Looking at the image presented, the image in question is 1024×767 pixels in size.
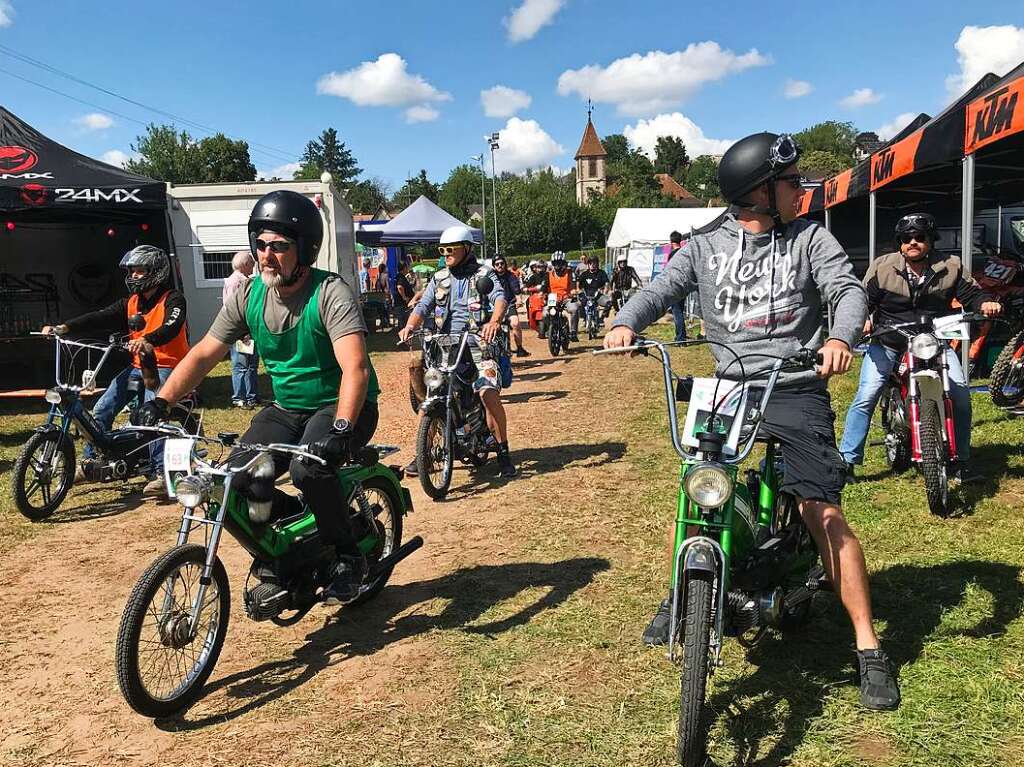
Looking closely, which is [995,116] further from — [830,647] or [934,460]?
[830,647]

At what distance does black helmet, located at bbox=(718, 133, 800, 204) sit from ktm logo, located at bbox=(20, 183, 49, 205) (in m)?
10.3

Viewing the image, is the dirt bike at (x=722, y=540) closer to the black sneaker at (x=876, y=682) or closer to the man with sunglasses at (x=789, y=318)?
the man with sunglasses at (x=789, y=318)

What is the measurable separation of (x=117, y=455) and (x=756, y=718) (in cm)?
Result: 545

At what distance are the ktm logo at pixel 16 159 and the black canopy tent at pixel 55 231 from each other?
0.04ft

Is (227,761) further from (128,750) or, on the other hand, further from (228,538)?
(228,538)

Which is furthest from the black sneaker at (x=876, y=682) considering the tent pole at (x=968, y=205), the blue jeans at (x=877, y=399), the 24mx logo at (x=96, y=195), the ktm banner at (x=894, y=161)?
the 24mx logo at (x=96, y=195)

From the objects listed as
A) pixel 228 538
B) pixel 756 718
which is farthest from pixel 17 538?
pixel 756 718

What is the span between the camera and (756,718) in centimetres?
298

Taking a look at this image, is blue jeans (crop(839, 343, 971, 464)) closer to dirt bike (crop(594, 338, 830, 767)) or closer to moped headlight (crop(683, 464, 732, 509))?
dirt bike (crop(594, 338, 830, 767))

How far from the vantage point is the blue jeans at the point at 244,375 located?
10557 mm

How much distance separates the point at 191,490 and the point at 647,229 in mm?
28343

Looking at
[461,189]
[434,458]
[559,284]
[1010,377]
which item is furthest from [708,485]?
[461,189]

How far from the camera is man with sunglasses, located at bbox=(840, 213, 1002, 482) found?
5.35 meters

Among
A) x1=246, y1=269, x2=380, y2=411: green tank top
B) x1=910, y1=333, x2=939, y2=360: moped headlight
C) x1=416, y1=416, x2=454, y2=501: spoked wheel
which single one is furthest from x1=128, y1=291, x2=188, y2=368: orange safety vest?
x1=910, y1=333, x2=939, y2=360: moped headlight
